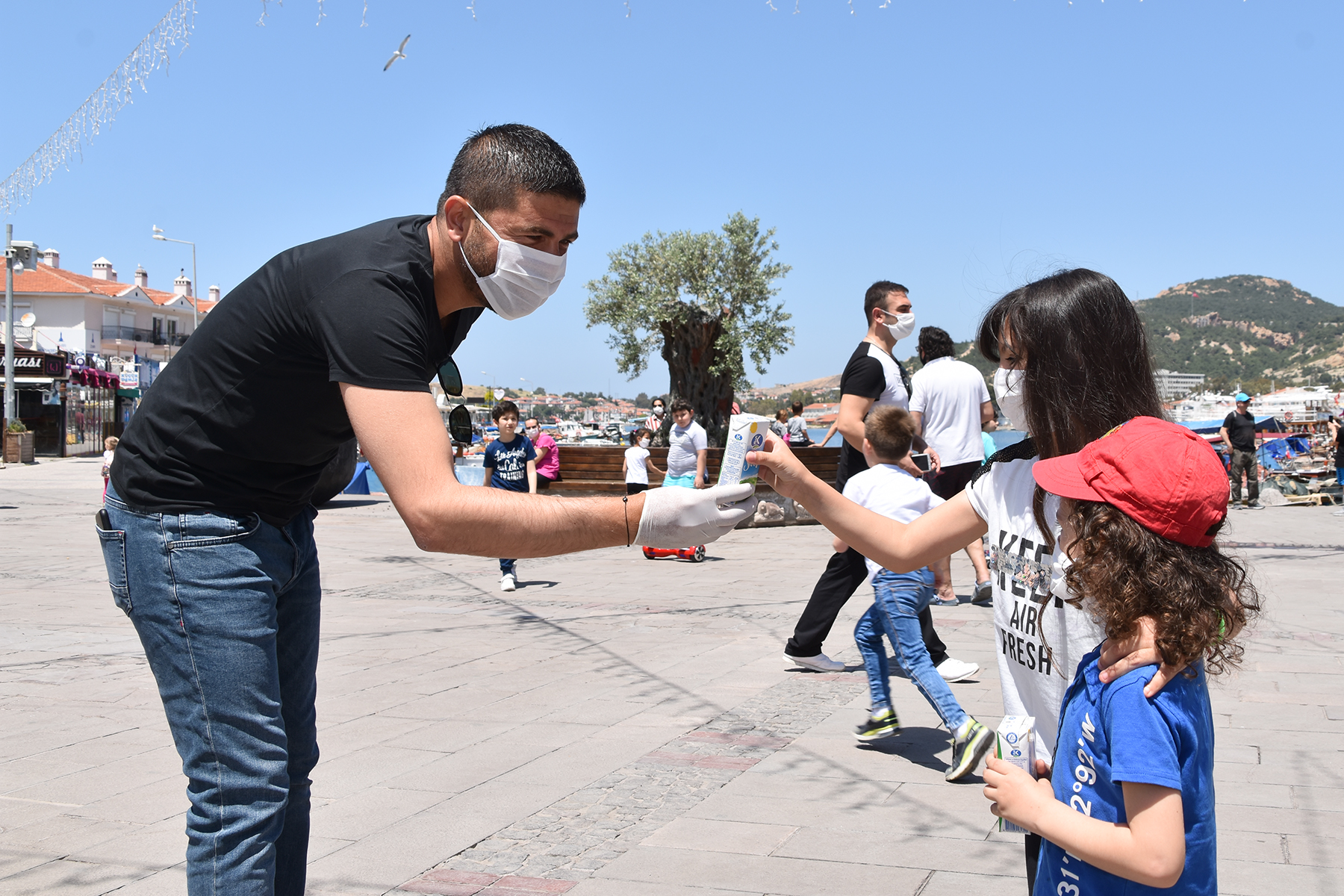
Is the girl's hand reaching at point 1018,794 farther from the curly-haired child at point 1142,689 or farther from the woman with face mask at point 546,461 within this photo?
the woman with face mask at point 546,461

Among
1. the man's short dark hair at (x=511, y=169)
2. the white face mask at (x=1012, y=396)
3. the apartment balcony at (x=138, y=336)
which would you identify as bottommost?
the white face mask at (x=1012, y=396)

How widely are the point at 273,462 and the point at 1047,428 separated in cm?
150

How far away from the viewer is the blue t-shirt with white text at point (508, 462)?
379 inches

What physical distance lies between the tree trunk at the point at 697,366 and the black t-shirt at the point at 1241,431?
745 inches

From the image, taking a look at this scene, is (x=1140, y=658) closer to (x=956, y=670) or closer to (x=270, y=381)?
(x=270, y=381)

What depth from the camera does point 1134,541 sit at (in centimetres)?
161

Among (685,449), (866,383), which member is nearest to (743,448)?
(866,383)

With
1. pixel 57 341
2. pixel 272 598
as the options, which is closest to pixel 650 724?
pixel 272 598

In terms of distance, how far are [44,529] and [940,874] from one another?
564 inches

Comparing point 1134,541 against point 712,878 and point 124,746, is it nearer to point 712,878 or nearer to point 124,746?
point 712,878

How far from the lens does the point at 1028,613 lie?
6.31 feet

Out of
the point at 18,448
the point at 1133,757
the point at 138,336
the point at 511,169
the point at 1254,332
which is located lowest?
the point at 18,448

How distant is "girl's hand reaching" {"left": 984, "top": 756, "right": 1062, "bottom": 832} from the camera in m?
1.67

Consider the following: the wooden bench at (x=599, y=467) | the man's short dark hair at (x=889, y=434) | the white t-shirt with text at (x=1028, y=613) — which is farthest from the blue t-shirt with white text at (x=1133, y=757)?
the wooden bench at (x=599, y=467)
